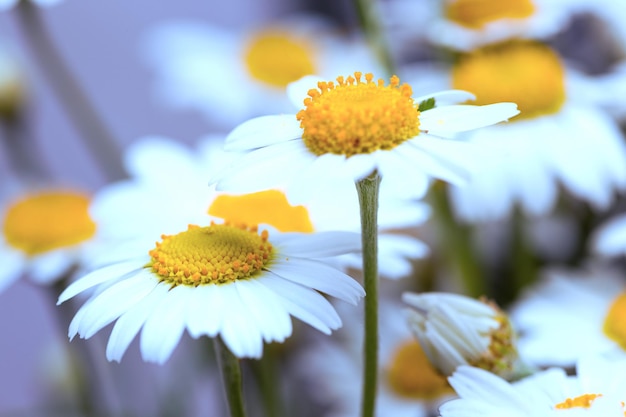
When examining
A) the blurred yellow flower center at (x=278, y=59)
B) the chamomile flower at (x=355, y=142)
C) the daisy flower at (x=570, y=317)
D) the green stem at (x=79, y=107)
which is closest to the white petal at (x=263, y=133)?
the chamomile flower at (x=355, y=142)

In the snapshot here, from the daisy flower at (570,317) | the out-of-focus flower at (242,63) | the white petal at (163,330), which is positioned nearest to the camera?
the white petal at (163,330)

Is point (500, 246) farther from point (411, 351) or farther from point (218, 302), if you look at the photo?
point (218, 302)

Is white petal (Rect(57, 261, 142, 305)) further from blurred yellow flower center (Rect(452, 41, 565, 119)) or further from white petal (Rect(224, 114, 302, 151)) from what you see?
blurred yellow flower center (Rect(452, 41, 565, 119))

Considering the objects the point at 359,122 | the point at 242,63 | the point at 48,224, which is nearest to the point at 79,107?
the point at 48,224

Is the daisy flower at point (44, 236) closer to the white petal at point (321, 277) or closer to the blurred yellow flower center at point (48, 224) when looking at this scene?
the blurred yellow flower center at point (48, 224)

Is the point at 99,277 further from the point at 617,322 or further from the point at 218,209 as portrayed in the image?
the point at 617,322

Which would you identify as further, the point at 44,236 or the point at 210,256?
the point at 44,236

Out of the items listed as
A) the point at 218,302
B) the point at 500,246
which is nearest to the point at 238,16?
the point at 500,246
